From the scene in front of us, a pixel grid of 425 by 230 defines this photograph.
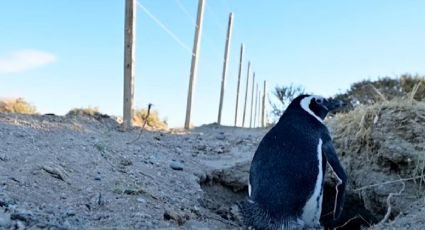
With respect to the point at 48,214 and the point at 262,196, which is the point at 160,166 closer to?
the point at 262,196

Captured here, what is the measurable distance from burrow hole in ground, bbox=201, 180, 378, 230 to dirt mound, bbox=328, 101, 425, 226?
0.79ft

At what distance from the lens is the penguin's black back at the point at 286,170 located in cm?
396

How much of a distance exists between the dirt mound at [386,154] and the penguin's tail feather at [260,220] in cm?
144

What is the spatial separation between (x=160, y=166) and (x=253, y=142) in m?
3.00

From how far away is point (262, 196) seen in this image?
4.00m

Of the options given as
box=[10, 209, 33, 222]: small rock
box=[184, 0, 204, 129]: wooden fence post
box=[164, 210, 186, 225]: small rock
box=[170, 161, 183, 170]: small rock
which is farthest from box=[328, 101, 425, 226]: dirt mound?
box=[184, 0, 204, 129]: wooden fence post

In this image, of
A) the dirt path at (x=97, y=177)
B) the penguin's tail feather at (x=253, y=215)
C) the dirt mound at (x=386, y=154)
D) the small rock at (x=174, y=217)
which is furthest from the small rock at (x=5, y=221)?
the dirt mound at (x=386, y=154)

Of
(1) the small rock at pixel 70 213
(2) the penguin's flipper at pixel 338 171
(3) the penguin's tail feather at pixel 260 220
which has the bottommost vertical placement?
(3) the penguin's tail feather at pixel 260 220

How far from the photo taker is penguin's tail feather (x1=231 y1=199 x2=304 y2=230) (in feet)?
12.8

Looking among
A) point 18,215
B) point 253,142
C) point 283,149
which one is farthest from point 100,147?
point 253,142

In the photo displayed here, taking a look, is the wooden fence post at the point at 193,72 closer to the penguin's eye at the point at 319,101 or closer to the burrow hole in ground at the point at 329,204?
the burrow hole in ground at the point at 329,204

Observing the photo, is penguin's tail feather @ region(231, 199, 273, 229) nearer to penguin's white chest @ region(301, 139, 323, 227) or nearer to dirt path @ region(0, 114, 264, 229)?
dirt path @ region(0, 114, 264, 229)

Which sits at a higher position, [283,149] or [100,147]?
[283,149]

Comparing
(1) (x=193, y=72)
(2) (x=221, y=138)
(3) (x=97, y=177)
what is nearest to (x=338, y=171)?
(3) (x=97, y=177)
